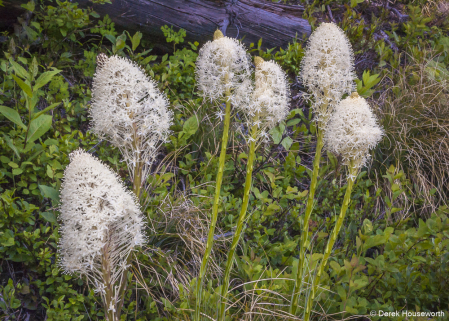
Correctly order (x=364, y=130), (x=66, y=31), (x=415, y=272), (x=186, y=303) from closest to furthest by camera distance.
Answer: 1. (x=364, y=130)
2. (x=186, y=303)
3. (x=415, y=272)
4. (x=66, y=31)

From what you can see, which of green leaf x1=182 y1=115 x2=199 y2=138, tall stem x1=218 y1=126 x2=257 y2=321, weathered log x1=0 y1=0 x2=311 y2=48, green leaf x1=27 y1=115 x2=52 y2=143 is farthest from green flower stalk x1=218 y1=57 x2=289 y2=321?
weathered log x1=0 y1=0 x2=311 y2=48

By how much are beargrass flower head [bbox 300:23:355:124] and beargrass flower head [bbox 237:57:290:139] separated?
0.20m

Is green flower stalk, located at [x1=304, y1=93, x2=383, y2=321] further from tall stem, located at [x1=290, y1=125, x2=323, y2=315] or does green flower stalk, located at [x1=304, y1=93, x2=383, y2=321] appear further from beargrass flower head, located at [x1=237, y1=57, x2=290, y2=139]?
beargrass flower head, located at [x1=237, y1=57, x2=290, y2=139]

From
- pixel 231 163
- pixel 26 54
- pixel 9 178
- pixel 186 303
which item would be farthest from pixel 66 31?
pixel 186 303

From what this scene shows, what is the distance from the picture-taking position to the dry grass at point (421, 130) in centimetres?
370

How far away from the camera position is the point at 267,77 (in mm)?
1915

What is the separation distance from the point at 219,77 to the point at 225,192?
5.26 feet

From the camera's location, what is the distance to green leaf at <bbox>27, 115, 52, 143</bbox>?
9.10 feet

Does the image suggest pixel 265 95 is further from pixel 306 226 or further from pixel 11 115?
pixel 11 115

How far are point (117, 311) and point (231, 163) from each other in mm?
1818

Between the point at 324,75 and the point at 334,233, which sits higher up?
the point at 324,75

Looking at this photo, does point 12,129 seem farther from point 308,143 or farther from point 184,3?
point 308,143

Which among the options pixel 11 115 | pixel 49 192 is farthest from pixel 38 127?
pixel 49 192

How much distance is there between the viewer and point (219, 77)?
6.40ft
